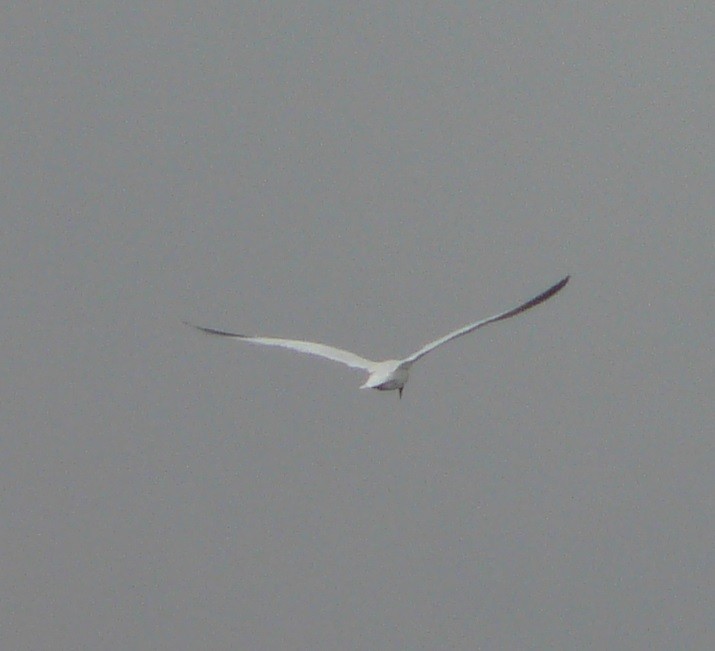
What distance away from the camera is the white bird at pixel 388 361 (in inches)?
738

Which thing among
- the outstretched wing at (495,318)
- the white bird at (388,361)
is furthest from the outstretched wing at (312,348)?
the outstretched wing at (495,318)

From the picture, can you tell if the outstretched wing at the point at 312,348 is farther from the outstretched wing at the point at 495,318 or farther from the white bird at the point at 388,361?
the outstretched wing at the point at 495,318

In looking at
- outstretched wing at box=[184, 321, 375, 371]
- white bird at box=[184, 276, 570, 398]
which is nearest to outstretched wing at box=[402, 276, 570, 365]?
white bird at box=[184, 276, 570, 398]

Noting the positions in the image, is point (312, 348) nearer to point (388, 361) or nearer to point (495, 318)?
point (388, 361)

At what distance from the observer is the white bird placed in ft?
61.5

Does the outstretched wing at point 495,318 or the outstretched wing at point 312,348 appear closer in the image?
the outstretched wing at point 495,318

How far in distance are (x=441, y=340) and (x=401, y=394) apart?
128 centimetres

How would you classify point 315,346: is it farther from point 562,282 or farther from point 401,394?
point 562,282

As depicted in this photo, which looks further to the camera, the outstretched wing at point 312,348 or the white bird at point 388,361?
the outstretched wing at point 312,348

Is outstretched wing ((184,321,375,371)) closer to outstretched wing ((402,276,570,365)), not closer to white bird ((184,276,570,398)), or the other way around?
white bird ((184,276,570,398))

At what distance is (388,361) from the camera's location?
2011cm

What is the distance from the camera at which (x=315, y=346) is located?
21.6m

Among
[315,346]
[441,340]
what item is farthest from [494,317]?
[315,346]

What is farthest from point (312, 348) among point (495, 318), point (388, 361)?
point (495, 318)
